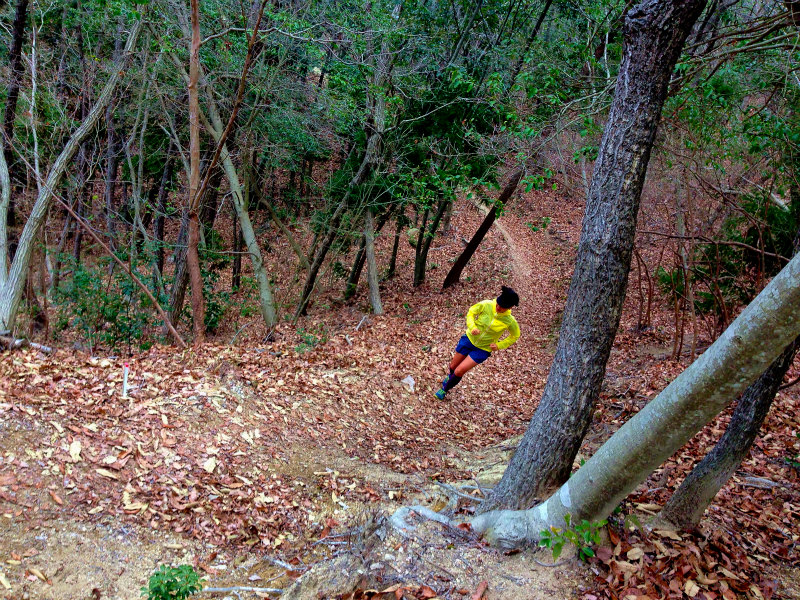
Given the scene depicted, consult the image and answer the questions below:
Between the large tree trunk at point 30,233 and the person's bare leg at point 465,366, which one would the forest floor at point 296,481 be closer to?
the person's bare leg at point 465,366

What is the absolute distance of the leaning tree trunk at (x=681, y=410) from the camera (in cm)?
223

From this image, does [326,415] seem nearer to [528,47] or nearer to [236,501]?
[236,501]

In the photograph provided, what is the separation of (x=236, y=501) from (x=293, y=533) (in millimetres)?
567

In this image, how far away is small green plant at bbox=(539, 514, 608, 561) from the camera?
321 cm

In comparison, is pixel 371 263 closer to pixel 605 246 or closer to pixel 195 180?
pixel 195 180

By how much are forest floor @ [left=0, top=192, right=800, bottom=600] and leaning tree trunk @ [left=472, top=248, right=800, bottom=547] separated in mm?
422

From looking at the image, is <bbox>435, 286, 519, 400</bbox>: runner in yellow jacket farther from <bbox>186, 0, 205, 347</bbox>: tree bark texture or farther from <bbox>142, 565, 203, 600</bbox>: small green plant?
<bbox>142, 565, 203, 600</bbox>: small green plant

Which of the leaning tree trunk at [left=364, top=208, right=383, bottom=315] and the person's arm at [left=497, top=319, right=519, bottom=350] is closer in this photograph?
the person's arm at [left=497, top=319, right=519, bottom=350]

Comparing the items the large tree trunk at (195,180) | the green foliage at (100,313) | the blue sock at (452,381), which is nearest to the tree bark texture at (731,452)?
the blue sock at (452,381)

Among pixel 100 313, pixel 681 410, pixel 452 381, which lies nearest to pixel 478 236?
pixel 452 381

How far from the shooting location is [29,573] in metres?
3.28

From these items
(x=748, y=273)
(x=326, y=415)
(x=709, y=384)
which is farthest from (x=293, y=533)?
(x=748, y=273)

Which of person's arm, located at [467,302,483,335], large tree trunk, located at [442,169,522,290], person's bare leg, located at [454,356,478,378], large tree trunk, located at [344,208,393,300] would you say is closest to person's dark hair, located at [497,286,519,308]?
person's arm, located at [467,302,483,335]

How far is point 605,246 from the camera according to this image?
137 inches
